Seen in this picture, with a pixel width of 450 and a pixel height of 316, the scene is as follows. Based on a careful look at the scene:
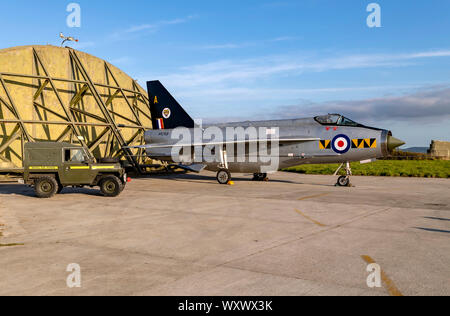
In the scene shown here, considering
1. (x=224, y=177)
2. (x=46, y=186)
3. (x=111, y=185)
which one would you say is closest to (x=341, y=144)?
(x=224, y=177)

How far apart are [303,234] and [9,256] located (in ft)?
18.0

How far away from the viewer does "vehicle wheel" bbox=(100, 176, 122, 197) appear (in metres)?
13.9

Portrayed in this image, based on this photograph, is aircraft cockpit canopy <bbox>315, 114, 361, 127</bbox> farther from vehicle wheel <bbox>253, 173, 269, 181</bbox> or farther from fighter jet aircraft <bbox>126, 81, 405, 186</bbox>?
vehicle wheel <bbox>253, 173, 269, 181</bbox>

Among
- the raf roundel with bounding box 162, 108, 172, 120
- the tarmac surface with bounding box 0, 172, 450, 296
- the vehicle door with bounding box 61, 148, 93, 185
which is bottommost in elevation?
the tarmac surface with bounding box 0, 172, 450, 296

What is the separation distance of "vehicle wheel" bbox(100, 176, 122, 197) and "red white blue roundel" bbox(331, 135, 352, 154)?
10.5m

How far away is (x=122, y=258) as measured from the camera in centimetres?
592

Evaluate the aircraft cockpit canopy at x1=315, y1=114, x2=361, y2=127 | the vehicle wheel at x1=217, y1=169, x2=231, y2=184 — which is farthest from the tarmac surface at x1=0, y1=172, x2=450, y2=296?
the vehicle wheel at x1=217, y1=169, x2=231, y2=184

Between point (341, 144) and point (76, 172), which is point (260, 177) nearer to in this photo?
point (341, 144)

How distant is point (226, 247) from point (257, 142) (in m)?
13.3

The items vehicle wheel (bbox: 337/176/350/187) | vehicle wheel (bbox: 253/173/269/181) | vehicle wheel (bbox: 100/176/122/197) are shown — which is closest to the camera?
vehicle wheel (bbox: 100/176/122/197)

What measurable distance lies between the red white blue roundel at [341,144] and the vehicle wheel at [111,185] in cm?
1048

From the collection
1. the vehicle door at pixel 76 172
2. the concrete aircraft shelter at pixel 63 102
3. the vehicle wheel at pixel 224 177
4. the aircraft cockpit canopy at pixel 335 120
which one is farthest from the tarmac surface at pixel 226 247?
the concrete aircraft shelter at pixel 63 102

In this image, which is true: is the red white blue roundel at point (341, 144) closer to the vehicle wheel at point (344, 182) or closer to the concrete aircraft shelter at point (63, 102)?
the vehicle wheel at point (344, 182)

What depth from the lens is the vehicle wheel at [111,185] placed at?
13898 mm
